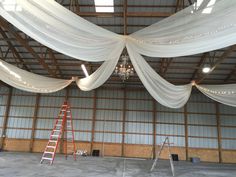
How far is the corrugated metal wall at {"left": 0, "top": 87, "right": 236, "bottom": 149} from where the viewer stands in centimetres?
1105

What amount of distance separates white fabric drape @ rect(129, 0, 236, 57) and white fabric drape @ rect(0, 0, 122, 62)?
0.46 metres

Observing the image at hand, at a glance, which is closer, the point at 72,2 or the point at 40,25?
the point at 40,25

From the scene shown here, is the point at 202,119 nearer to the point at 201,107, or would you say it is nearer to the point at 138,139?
the point at 201,107

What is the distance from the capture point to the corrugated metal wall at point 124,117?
11.1 metres

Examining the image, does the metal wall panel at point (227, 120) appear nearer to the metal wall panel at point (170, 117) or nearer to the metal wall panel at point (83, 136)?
the metal wall panel at point (170, 117)

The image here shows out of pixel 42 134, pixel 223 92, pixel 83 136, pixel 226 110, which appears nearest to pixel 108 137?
pixel 83 136

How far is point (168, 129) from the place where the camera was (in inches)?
439

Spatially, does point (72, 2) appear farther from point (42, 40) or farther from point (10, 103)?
point (10, 103)

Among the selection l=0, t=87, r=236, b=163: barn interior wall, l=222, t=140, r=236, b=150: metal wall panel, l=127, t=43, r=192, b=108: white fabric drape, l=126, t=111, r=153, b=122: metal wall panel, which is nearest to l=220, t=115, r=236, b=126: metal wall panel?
l=0, t=87, r=236, b=163: barn interior wall

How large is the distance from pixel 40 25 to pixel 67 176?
13.1ft

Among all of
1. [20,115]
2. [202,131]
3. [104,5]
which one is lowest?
[202,131]

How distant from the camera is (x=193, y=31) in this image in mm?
2420

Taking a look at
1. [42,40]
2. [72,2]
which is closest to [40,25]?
[42,40]

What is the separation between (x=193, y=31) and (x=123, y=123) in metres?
9.25
